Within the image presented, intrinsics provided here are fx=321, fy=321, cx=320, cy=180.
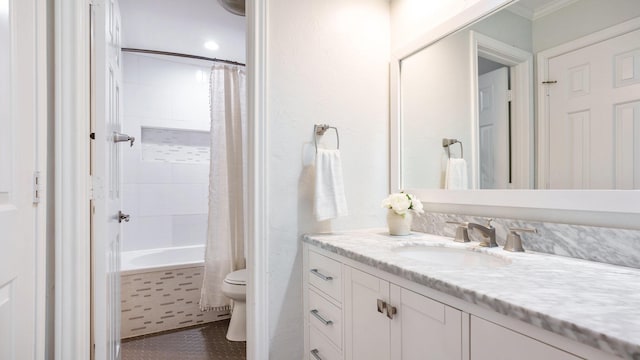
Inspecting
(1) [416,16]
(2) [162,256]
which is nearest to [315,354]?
(1) [416,16]

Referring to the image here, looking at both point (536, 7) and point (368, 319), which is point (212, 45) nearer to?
point (536, 7)

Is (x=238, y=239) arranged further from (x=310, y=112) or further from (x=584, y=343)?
(x=584, y=343)

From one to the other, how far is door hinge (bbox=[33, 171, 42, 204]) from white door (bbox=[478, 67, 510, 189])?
1.64m

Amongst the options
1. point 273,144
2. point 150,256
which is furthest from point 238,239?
point 273,144

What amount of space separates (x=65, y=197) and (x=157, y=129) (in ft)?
7.35

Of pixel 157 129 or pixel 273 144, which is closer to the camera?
pixel 273 144

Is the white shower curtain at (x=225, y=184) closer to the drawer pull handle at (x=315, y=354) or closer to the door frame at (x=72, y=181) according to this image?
the drawer pull handle at (x=315, y=354)

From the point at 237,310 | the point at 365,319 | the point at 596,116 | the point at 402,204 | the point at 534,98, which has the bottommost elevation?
the point at 237,310

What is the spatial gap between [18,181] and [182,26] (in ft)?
6.72

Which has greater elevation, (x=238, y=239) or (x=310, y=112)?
(x=310, y=112)

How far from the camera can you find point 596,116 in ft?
3.36

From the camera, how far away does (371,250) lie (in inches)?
47.4

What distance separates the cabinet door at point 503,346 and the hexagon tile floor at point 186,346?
1636 millimetres

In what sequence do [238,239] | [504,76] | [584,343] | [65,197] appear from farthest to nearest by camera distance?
[238,239]
[504,76]
[65,197]
[584,343]
